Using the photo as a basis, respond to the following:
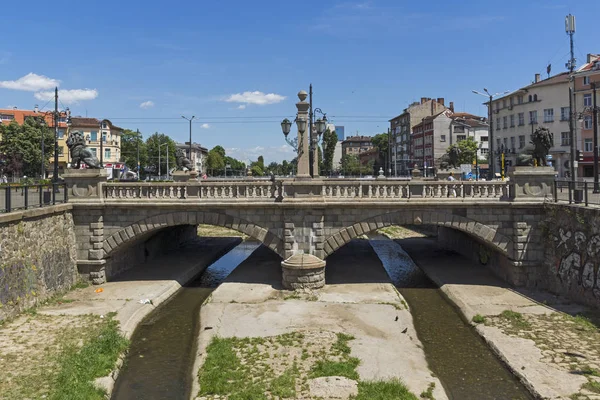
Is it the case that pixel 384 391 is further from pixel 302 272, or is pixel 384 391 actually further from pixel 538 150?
pixel 538 150

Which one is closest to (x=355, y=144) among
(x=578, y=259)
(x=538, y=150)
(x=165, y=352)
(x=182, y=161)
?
(x=182, y=161)

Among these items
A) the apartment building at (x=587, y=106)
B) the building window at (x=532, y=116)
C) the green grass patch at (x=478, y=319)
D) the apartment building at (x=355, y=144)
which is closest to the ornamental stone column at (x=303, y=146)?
the green grass patch at (x=478, y=319)

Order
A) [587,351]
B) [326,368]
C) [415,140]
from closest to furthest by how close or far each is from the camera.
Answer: [326,368] → [587,351] → [415,140]

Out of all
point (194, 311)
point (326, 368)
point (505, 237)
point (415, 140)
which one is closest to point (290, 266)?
point (194, 311)

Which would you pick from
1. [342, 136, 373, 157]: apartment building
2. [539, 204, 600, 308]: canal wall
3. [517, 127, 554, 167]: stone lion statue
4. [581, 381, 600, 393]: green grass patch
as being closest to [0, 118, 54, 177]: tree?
[517, 127, 554, 167]: stone lion statue

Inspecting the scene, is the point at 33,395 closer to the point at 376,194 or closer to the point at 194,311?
the point at 194,311

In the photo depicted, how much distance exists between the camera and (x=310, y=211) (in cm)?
2044

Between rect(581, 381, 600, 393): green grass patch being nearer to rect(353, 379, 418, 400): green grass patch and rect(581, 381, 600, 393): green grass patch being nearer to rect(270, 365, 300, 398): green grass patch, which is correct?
rect(353, 379, 418, 400): green grass patch

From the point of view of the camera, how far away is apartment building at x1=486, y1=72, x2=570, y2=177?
58812 millimetres

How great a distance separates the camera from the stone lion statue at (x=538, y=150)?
19891mm

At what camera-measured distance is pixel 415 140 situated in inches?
3782

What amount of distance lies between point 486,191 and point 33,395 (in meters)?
18.0

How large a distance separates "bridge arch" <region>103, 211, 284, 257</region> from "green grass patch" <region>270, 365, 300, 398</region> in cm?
928

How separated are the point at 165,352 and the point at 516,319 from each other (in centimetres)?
1194
